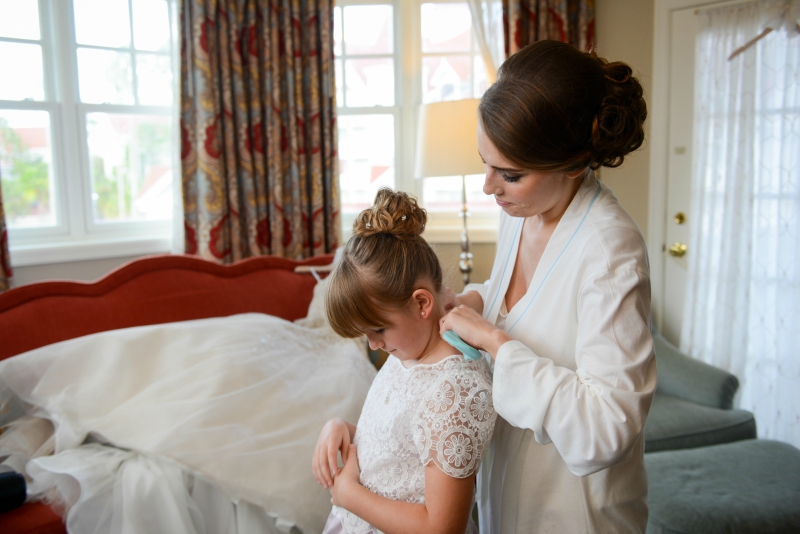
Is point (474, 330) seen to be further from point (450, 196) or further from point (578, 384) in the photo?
point (450, 196)

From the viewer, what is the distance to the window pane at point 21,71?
2922mm

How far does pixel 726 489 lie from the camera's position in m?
2.03

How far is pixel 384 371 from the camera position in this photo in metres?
1.37

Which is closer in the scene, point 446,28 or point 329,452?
point 329,452

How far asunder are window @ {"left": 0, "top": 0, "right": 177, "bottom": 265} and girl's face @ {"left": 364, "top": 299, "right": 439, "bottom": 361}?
2451 mm

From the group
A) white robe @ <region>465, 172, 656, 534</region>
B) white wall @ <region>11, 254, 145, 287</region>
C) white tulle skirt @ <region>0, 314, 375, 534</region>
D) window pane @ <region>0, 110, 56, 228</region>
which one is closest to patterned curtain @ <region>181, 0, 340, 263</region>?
white wall @ <region>11, 254, 145, 287</region>

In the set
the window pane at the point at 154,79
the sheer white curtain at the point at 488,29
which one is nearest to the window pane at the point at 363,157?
the sheer white curtain at the point at 488,29

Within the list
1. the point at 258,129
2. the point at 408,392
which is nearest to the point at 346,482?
the point at 408,392

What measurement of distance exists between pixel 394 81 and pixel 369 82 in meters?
0.17

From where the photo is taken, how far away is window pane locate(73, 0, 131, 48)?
3.10 m

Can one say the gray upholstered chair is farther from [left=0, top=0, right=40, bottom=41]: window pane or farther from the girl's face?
[left=0, top=0, right=40, bottom=41]: window pane

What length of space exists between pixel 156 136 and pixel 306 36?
3.42 ft

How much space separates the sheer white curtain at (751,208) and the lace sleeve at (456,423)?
2.70 m

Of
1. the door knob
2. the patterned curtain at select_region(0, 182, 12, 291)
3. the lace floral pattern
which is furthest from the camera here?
the door knob
